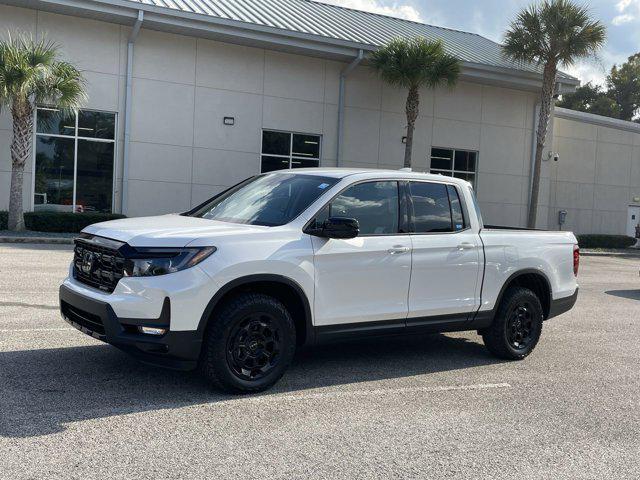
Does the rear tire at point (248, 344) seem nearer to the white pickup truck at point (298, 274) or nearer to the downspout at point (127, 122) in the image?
the white pickup truck at point (298, 274)

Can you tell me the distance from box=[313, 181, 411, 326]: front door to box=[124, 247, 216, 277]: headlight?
1.11m

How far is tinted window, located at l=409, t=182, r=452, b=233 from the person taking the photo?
6.48m

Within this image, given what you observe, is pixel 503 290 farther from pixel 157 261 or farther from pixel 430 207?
pixel 157 261

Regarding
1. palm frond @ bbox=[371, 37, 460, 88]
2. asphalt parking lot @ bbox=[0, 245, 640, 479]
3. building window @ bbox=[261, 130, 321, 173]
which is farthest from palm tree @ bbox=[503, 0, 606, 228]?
asphalt parking lot @ bbox=[0, 245, 640, 479]

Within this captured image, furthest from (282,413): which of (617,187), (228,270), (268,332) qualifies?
(617,187)

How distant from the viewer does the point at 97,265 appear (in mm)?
5418

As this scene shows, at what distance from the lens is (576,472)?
168 inches

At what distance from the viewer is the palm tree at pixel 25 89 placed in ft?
60.7

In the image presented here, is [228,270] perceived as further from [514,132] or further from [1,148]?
[514,132]

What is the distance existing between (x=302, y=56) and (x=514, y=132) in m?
10.5

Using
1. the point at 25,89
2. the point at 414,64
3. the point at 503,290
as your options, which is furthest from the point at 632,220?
the point at 503,290

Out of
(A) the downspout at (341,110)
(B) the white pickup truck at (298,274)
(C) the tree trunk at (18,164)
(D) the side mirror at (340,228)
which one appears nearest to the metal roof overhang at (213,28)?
(A) the downspout at (341,110)

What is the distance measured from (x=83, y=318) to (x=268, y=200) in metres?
1.86

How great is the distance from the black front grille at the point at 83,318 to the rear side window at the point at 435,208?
290 cm
